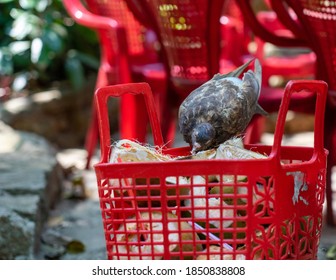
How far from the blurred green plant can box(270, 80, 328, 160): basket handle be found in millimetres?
3462

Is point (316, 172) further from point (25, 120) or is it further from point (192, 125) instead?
point (25, 120)

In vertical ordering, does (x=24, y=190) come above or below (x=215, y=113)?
below

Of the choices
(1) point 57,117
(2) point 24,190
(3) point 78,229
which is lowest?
(1) point 57,117

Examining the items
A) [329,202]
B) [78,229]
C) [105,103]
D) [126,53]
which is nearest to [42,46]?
[126,53]

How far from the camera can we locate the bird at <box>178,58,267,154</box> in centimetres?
204

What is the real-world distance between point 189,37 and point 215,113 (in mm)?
1329

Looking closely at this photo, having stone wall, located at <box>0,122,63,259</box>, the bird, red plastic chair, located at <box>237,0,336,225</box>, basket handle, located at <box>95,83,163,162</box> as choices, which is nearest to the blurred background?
stone wall, located at <box>0,122,63,259</box>

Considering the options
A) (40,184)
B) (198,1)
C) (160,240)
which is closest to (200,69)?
(198,1)

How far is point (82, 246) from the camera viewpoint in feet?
10.9

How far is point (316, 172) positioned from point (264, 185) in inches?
7.5

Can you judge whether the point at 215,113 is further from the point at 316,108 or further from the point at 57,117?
the point at 57,117

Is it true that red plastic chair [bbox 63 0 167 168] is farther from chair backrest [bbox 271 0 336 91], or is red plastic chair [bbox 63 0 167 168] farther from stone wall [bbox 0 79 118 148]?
stone wall [bbox 0 79 118 148]

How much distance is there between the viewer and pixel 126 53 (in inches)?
156

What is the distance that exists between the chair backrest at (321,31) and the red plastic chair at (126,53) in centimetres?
83
